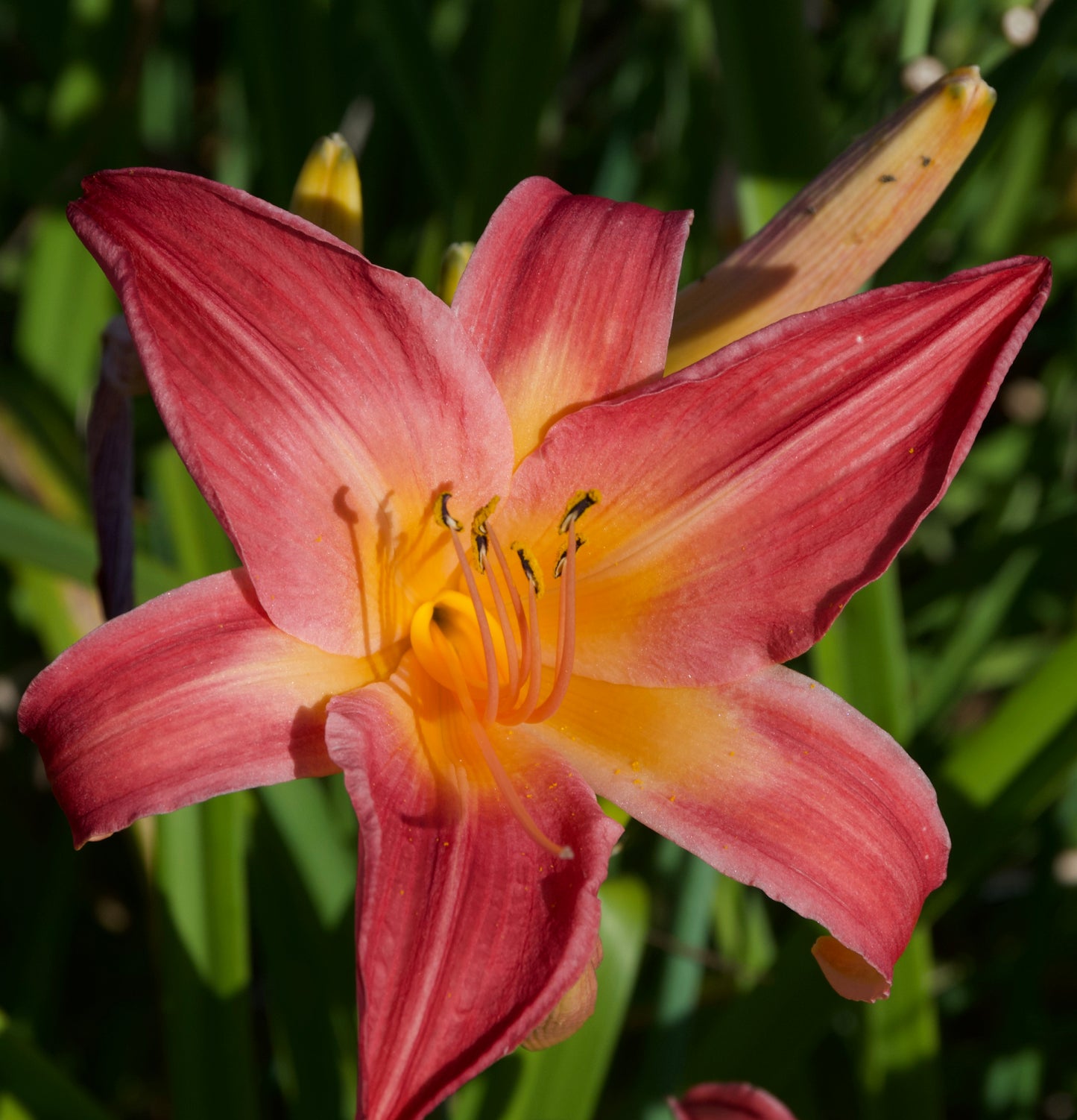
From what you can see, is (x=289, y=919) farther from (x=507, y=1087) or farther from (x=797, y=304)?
(x=797, y=304)

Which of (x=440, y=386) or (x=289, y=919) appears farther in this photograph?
(x=289, y=919)

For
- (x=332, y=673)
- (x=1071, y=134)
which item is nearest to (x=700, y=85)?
(x=1071, y=134)

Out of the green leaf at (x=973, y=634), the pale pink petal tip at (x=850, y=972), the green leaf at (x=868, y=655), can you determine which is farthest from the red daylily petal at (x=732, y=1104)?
the green leaf at (x=973, y=634)

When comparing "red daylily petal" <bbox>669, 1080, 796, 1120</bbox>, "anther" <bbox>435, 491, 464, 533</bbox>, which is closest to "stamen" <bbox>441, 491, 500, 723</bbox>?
"anther" <bbox>435, 491, 464, 533</bbox>

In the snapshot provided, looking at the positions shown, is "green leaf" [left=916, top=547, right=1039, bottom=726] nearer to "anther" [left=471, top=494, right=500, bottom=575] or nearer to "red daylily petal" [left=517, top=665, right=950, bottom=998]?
"red daylily petal" [left=517, top=665, right=950, bottom=998]

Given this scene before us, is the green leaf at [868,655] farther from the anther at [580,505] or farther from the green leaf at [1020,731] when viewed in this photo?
the anther at [580,505]

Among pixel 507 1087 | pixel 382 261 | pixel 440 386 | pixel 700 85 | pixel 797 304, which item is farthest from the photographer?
pixel 382 261
